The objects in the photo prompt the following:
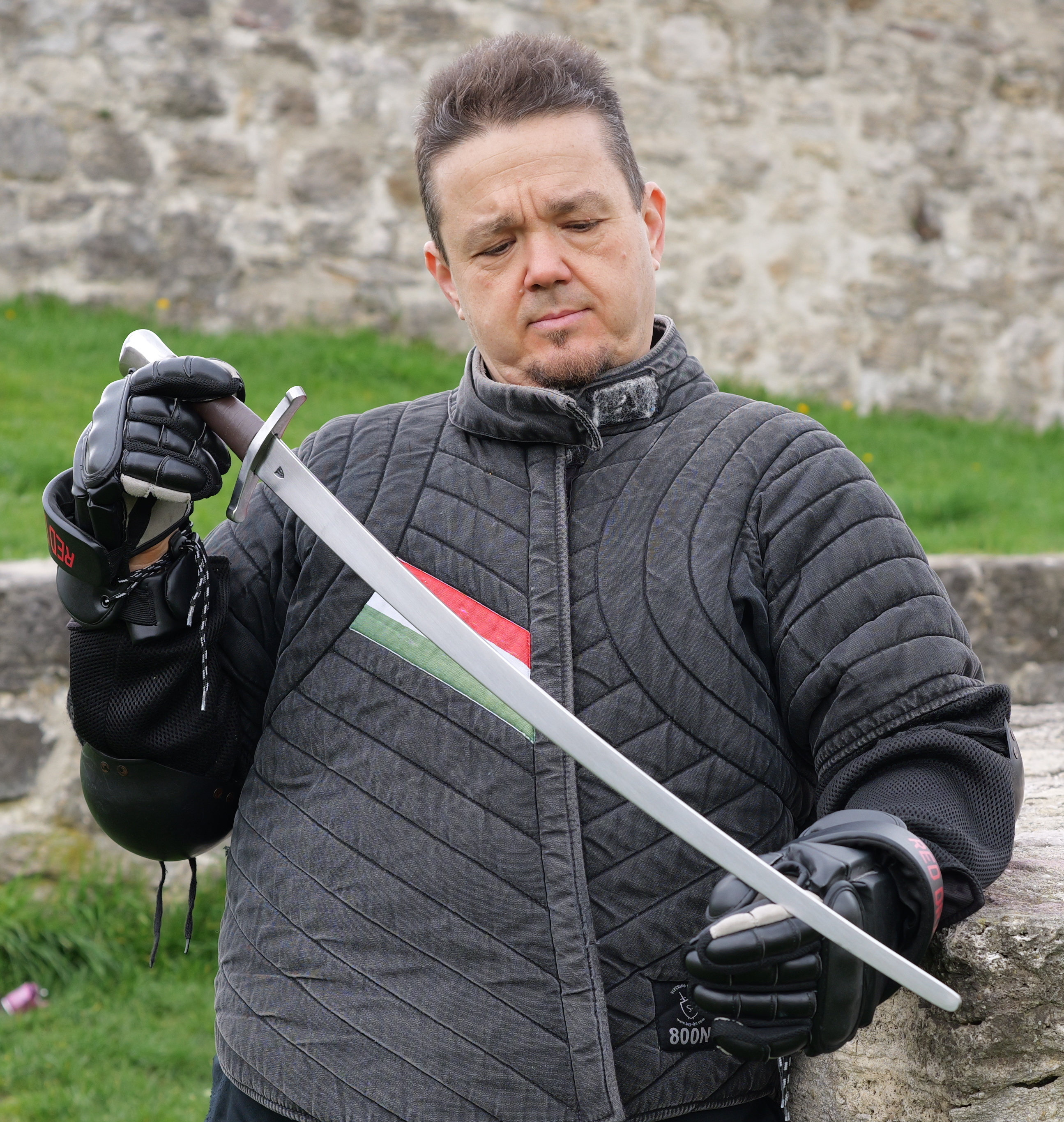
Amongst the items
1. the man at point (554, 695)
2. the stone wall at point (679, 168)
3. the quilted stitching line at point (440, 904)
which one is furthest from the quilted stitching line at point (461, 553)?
the stone wall at point (679, 168)

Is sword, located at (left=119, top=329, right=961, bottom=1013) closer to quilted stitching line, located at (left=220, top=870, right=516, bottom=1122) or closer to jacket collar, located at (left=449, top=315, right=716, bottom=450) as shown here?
jacket collar, located at (left=449, top=315, right=716, bottom=450)

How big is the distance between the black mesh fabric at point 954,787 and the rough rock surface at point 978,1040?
6.3 inches

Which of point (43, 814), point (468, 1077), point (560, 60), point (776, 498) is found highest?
point (560, 60)

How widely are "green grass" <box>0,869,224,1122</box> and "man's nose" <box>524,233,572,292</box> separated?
1913 mm

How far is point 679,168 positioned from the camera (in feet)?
17.5

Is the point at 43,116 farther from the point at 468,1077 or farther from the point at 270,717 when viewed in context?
the point at 468,1077

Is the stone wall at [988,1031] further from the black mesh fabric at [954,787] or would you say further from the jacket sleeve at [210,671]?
the jacket sleeve at [210,671]

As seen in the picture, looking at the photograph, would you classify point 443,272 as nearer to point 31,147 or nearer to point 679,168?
point 31,147

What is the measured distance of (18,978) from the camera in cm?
286

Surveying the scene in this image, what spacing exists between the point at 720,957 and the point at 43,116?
4.54 metres

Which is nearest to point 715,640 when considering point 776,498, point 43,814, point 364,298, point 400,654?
point 776,498

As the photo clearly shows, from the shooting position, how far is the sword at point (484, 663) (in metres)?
1.13

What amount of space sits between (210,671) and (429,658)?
0.29 m

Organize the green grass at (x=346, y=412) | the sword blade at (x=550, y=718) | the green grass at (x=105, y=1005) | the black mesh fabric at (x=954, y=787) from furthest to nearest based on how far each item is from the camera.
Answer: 1. the green grass at (x=346, y=412)
2. the green grass at (x=105, y=1005)
3. the black mesh fabric at (x=954, y=787)
4. the sword blade at (x=550, y=718)
